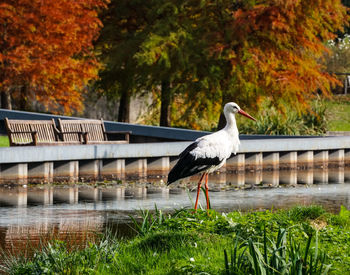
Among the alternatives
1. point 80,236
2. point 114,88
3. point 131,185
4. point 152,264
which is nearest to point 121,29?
point 114,88

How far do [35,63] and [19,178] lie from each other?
933 cm

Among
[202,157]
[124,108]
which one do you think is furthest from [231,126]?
[124,108]

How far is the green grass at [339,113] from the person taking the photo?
1572 inches

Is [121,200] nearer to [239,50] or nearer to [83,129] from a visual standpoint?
[83,129]

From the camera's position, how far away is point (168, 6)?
31141mm

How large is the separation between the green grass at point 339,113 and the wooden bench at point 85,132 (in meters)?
16.7

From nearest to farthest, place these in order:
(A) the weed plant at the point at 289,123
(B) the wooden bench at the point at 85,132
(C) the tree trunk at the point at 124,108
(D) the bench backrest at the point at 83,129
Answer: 1. (B) the wooden bench at the point at 85,132
2. (D) the bench backrest at the point at 83,129
3. (A) the weed plant at the point at 289,123
4. (C) the tree trunk at the point at 124,108

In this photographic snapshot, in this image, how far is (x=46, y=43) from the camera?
27.9 metres

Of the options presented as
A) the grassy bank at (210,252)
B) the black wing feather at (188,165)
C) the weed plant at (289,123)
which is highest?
the weed plant at (289,123)

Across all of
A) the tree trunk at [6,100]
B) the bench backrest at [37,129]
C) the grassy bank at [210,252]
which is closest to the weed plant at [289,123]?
the tree trunk at [6,100]

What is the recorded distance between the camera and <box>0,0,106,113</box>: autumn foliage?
2766 centimetres

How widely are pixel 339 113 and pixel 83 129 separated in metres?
22.9

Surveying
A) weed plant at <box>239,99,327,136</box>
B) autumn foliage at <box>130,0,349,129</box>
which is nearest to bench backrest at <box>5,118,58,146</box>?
autumn foliage at <box>130,0,349,129</box>

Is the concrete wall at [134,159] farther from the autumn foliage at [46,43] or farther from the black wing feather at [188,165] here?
the autumn foliage at [46,43]
